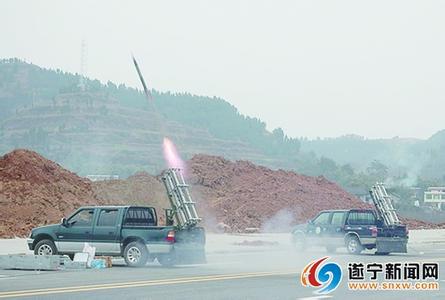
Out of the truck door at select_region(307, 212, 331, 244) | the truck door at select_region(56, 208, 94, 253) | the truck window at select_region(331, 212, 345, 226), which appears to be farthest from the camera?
the truck door at select_region(307, 212, 331, 244)

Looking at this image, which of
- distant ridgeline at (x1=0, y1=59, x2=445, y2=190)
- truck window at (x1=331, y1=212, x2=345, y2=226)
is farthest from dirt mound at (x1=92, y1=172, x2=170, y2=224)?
distant ridgeline at (x1=0, y1=59, x2=445, y2=190)

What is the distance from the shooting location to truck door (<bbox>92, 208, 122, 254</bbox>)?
985 inches

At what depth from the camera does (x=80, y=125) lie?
14788cm

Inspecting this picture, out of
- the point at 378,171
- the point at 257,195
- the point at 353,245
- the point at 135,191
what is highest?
the point at 378,171

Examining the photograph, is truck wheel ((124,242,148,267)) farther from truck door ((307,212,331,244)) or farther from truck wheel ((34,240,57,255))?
truck door ((307,212,331,244))

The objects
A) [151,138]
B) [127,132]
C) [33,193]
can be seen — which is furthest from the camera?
[151,138]

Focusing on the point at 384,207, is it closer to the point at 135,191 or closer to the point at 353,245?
the point at 353,245

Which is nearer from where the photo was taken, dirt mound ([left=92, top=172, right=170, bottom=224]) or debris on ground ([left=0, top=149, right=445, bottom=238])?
debris on ground ([left=0, top=149, right=445, bottom=238])

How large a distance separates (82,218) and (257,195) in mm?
38099

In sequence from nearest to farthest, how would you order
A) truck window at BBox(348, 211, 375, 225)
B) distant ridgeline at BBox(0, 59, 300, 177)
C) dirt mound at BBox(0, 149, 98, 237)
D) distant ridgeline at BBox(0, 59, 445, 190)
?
1. truck window at BBox(348, 211, 375, 225)
2. dirt mound at BBox(0, 149, 98, 237)
3. distant ridgeline at BBox(0, 59, 445, 190)
4. distant ridgeline at BBox(0, 59, 300, 177)

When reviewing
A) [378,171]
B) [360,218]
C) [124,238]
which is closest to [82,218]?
[124,238]

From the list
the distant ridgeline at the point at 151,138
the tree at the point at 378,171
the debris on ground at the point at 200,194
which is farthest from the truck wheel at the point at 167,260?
the tree at the point at 378,171

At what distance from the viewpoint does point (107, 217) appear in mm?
25500

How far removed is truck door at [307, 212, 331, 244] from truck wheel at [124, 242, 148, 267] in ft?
31.6
